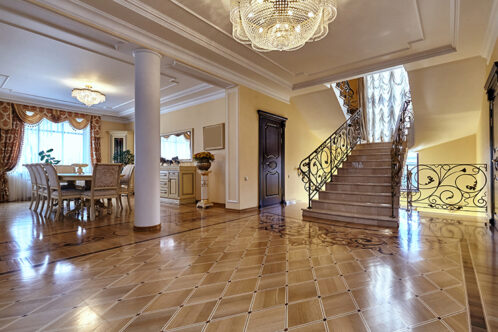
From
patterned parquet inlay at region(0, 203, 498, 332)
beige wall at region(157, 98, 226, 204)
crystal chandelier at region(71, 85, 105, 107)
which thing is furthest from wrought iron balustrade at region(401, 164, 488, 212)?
crystal chandelier at region(71, 85, 105, 107)

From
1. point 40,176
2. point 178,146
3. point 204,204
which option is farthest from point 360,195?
point 40,176

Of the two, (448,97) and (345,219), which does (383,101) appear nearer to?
(448,97)

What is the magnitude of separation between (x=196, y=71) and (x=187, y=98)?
2547 mm

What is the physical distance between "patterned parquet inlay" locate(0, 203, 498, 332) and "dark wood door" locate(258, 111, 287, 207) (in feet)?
7.53

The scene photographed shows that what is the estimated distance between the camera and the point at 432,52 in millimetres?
4180

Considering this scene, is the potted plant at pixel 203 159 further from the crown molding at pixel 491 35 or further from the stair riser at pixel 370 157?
the crown molding at pixel 491 35

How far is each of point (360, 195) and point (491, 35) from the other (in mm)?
2947

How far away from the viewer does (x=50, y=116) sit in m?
7.40

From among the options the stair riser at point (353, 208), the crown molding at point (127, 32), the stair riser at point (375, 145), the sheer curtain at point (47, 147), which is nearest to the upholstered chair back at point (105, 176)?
the crown molding at point (127, 32)

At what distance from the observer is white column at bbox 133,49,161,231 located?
344 centimetres

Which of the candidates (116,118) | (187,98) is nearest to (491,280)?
(187,98)

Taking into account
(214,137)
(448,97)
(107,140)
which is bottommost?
(214,137)

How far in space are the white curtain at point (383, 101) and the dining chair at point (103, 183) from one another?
23.8ft

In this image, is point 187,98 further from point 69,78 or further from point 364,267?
point 364,267
